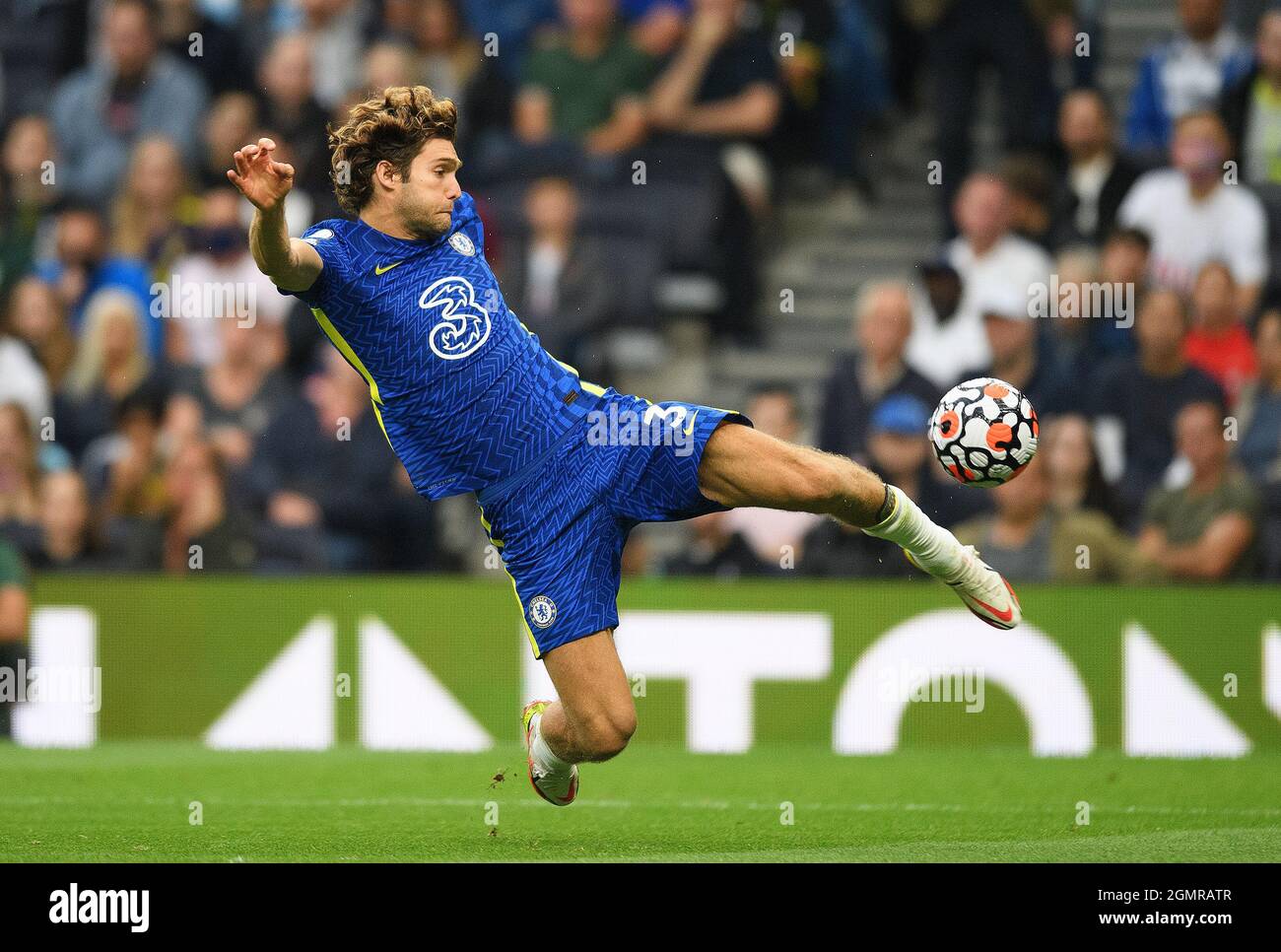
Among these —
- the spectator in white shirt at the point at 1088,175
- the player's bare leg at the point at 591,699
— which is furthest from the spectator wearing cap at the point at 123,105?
the player's bare leg at the point at 591,699

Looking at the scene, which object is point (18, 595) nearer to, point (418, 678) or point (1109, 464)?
point (418, 678)

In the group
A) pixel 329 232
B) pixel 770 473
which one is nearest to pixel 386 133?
pixel 329 232

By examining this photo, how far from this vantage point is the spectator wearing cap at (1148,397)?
12156 millimetres

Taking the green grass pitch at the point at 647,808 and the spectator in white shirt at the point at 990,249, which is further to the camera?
the spectator in white shirt at the point at 990,249

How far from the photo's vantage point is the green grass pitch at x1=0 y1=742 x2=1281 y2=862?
302 inches

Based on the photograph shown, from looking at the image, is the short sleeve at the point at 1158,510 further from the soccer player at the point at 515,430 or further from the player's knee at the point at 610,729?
the player's knee at the point at 610,729

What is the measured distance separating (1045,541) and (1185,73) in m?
4.22

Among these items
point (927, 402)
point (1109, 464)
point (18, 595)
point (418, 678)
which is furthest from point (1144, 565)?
point (18, 595)

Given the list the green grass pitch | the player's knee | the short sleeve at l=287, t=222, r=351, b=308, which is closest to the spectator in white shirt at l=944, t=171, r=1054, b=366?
the green grass pitch

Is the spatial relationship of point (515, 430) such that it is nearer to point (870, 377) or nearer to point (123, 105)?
point (870, 377)

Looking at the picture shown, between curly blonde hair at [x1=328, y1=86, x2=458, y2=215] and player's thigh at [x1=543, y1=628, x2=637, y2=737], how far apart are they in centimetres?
186

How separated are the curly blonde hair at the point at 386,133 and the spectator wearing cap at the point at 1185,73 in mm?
7579

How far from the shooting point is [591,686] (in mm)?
7516

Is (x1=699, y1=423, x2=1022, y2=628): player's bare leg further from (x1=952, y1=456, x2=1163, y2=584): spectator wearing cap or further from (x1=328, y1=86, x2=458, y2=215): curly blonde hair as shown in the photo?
(x1=952, y1=456, x2=1163, y2=584): spectator wearing cap
